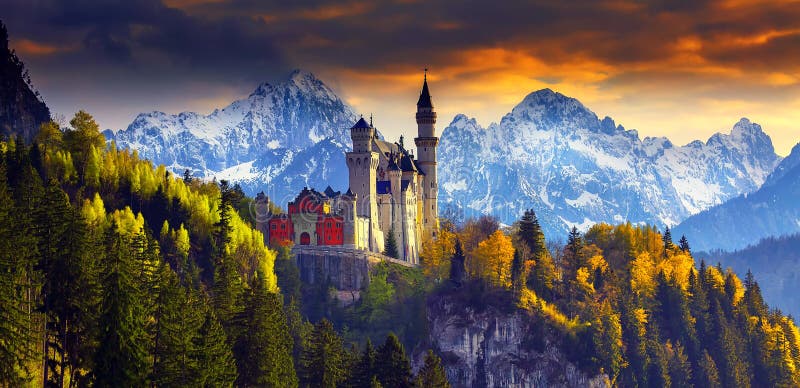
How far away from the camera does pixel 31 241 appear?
3974 inches

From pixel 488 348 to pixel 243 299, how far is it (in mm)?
76799

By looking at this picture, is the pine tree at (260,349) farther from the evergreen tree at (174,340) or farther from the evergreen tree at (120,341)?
the evergreen tree at (120,341)

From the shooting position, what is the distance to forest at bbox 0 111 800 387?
3878 inches

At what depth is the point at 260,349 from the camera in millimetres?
113750

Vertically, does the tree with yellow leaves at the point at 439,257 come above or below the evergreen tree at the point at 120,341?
above

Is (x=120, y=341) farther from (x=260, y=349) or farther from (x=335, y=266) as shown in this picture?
(x=335, y=266)

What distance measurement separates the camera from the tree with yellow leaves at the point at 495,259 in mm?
182375

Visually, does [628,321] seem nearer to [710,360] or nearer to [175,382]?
[710,360]

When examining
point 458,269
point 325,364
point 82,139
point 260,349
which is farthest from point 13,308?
point 458,269

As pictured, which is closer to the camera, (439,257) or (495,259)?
(495,259)

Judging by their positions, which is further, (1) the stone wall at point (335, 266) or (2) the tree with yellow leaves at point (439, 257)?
(2) the tree with yellow leaves at point (439, 257)

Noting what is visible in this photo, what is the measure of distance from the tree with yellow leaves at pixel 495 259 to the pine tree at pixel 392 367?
5908 centimetres

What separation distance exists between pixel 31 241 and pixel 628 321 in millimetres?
107048

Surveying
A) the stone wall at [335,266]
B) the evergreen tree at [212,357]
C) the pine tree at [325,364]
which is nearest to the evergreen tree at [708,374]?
the stone wall at [335,266]
